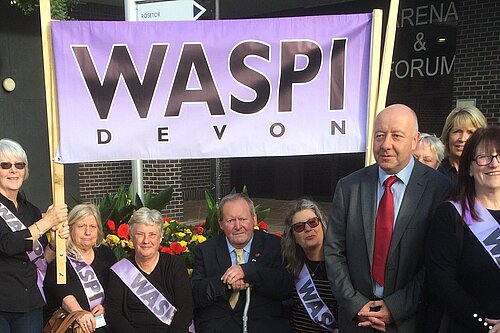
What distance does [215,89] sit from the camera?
3.05 meters

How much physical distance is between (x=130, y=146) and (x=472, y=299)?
2071 mm

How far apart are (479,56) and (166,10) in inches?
195

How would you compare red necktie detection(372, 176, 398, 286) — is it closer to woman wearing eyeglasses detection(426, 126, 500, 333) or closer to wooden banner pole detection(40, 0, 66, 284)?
woman wearing eyeglasses detection(426, 126, 500, 333)

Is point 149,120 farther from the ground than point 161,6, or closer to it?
closer to it

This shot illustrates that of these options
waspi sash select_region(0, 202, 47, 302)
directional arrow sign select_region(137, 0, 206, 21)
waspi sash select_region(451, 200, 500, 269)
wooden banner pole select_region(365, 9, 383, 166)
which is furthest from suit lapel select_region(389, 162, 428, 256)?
directional arrow sign select_region(137, 0, 206, 21)

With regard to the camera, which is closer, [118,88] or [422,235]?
[422,235]

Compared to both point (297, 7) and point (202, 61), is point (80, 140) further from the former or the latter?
point (297, 7)

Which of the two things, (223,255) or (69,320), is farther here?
(223,255)

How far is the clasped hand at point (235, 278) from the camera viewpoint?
112 inches

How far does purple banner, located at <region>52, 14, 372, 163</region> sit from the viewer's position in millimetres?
2951

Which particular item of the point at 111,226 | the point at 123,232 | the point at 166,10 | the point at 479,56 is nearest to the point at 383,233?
the point at 123,232

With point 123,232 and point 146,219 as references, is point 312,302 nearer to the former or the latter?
point 146,219

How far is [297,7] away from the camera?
10.0 m

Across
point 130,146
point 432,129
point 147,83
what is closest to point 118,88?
point 147,83
